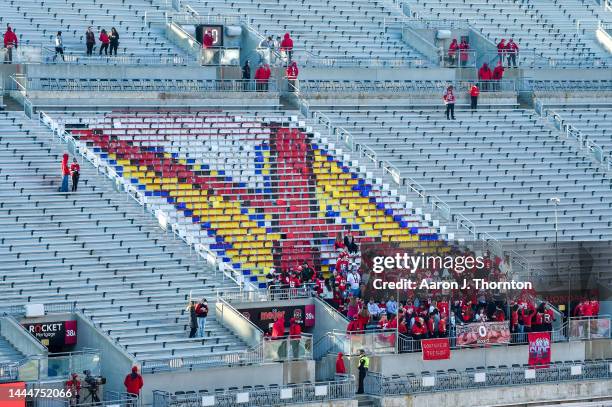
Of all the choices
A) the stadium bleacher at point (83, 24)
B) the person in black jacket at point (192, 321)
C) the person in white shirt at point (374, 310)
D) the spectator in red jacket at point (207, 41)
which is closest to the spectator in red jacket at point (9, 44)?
the stadium bleacher at point (83, 24)

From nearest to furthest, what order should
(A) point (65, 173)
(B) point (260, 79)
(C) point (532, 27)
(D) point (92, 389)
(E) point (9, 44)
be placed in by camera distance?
(D) point (92, 389)
(A) point (65, 173)
(E) point (9, 44)
(B) point (260, 79)
(C) point (532, 27)

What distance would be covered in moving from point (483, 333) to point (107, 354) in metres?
A: 8.81

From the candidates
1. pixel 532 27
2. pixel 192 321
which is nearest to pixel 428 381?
pixel 192 321

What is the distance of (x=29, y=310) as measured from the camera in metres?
36.3

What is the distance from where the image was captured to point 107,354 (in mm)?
36125

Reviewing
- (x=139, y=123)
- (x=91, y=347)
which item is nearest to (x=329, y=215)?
(x=139, y=123)

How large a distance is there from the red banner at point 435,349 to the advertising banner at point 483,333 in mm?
519

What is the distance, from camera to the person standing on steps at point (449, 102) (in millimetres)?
53594

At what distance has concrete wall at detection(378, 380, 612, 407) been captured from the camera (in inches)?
1479

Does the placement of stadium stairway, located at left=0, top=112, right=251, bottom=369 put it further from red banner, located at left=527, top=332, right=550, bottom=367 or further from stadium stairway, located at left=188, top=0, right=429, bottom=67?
stadium stairway, located at left=188, top=0, right=429, bottom=67

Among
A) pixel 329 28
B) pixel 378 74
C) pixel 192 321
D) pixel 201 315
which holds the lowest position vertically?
pixel 192 321

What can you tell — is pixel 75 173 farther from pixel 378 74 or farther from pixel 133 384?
pixel 378 74

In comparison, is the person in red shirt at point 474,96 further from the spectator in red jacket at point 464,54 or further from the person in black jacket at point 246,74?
the person in black jacket at point 246,74

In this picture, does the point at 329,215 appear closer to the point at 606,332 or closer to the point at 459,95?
the point at 606,332
